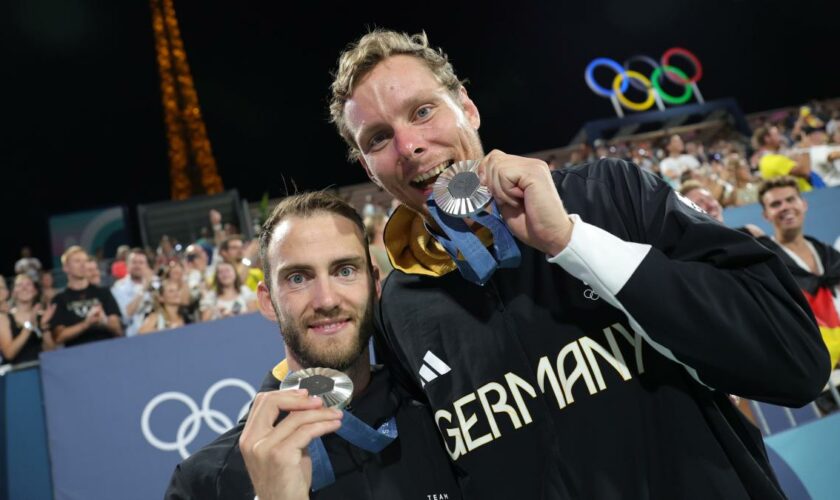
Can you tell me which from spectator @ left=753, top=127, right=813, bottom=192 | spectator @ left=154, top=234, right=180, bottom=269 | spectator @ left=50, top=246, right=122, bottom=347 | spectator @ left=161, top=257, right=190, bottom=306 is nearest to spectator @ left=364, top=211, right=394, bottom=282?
spectator @ left=161, top=257, right=190, bottom=306

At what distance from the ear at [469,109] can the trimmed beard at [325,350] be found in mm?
727

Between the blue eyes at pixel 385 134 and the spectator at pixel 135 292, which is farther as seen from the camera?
the spectator at pixel 135 292

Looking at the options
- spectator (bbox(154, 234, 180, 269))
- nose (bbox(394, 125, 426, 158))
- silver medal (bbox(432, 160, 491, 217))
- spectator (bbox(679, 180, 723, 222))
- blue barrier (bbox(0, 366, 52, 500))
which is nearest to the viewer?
silver medal (bbox(432, 160, 491, 217))

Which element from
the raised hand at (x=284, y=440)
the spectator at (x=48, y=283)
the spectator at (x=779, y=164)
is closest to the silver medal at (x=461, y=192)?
the raised hand at (x=284, y=440)

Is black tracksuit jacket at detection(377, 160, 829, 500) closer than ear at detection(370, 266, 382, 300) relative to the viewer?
Yes

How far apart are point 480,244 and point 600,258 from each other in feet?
1.22

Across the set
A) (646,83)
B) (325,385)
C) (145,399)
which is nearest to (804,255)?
(325,385)

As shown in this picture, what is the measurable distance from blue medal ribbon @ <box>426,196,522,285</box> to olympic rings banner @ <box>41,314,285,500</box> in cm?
391

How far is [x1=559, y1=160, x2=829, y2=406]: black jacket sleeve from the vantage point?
5.12 feet

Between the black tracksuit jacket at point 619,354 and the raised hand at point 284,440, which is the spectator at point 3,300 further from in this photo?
the black tracksuit jacket at point 619,354

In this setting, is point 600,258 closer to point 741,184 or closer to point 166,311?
point 166,311

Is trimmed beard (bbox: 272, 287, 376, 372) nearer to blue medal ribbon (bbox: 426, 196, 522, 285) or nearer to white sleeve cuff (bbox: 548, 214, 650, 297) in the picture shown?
blue medal ribbon (bbox: 426, 196, 522, 285)

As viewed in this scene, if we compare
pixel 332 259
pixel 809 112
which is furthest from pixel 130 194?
pixel 332 259

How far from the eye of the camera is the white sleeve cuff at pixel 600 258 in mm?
1612
